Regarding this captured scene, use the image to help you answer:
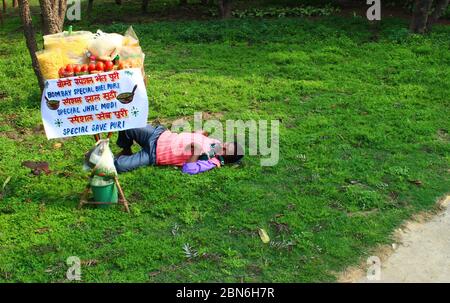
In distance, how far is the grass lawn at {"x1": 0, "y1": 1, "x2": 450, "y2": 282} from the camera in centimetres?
464

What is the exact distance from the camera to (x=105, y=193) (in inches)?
205

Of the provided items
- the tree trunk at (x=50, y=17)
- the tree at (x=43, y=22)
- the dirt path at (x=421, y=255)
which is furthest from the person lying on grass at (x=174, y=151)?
the tree trunk at (x=50, y=17)

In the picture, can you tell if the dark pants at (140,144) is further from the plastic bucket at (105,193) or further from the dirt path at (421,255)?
the dirt path at (421,255)

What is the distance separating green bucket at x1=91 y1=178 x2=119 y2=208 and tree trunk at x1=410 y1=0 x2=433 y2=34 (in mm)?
7231

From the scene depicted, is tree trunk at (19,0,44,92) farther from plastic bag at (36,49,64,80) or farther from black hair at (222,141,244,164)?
black hair at (222,141,244,164)

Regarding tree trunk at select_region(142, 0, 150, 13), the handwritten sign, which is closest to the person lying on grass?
the handwritten sign

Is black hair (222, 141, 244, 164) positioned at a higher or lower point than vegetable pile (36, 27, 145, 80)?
lower

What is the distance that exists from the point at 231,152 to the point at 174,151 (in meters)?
0.63

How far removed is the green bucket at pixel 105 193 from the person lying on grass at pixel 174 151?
0.69 m

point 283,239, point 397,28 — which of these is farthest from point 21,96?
point 397,28

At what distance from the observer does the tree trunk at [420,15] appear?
9977mm

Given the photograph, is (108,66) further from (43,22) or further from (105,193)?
(43,22)

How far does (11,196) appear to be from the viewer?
18.3 feet
